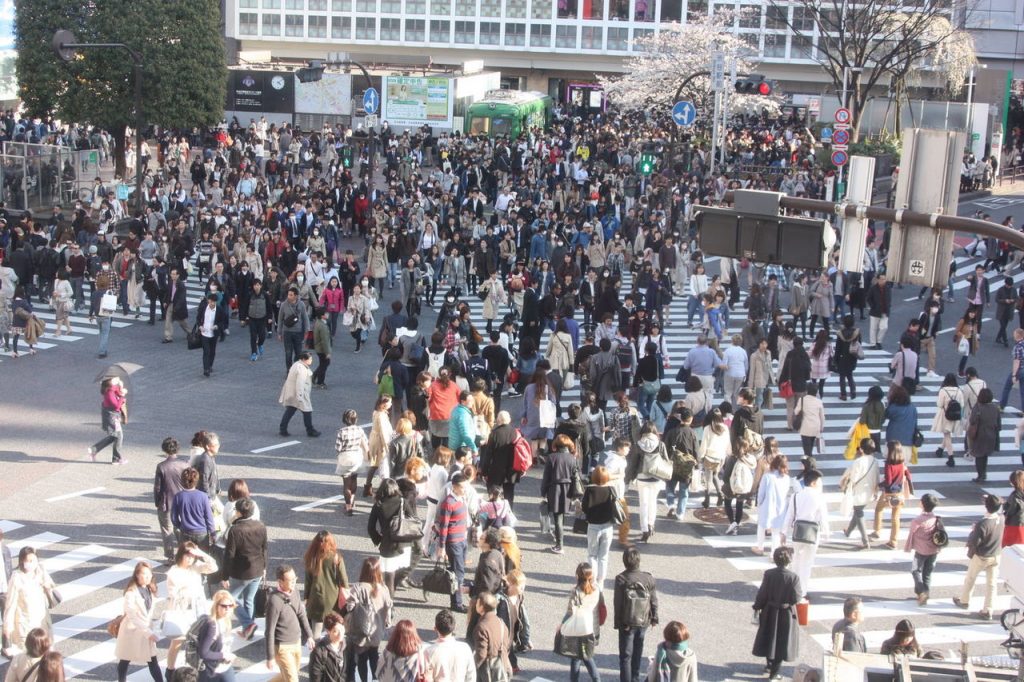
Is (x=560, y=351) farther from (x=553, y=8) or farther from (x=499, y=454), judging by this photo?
(x=553, y=8)

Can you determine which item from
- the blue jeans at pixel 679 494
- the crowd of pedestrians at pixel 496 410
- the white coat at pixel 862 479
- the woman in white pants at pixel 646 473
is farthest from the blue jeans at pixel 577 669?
the white coat at pixel 862 479

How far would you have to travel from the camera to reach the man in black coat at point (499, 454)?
1527 centimetres

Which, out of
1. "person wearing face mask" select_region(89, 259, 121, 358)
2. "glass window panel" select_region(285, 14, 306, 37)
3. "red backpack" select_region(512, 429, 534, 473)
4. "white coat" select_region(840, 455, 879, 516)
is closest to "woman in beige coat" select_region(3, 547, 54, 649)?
→ "red backpack" select_region(512, 429, 534, 473)

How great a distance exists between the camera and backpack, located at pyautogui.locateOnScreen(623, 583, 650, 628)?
448 inches

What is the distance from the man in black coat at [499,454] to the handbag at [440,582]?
258 cm

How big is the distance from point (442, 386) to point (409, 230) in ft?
45.1

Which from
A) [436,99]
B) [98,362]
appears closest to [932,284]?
[98,362]

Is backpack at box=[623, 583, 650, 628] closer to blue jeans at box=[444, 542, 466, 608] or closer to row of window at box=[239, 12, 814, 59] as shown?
blue jeans at box=[444, 542, 466, 608]

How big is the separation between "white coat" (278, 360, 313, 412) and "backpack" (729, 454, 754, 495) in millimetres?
5909

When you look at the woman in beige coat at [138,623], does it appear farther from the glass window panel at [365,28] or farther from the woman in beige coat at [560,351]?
the glass window panel at [365,28]

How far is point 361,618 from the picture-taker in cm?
1102

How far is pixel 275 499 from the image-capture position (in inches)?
631

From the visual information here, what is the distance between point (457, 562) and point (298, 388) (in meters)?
5.70

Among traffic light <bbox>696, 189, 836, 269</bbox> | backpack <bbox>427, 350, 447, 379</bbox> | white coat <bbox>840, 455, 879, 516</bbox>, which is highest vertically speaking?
traffic light <bbox>696, 189, 836, 269</bbox>
